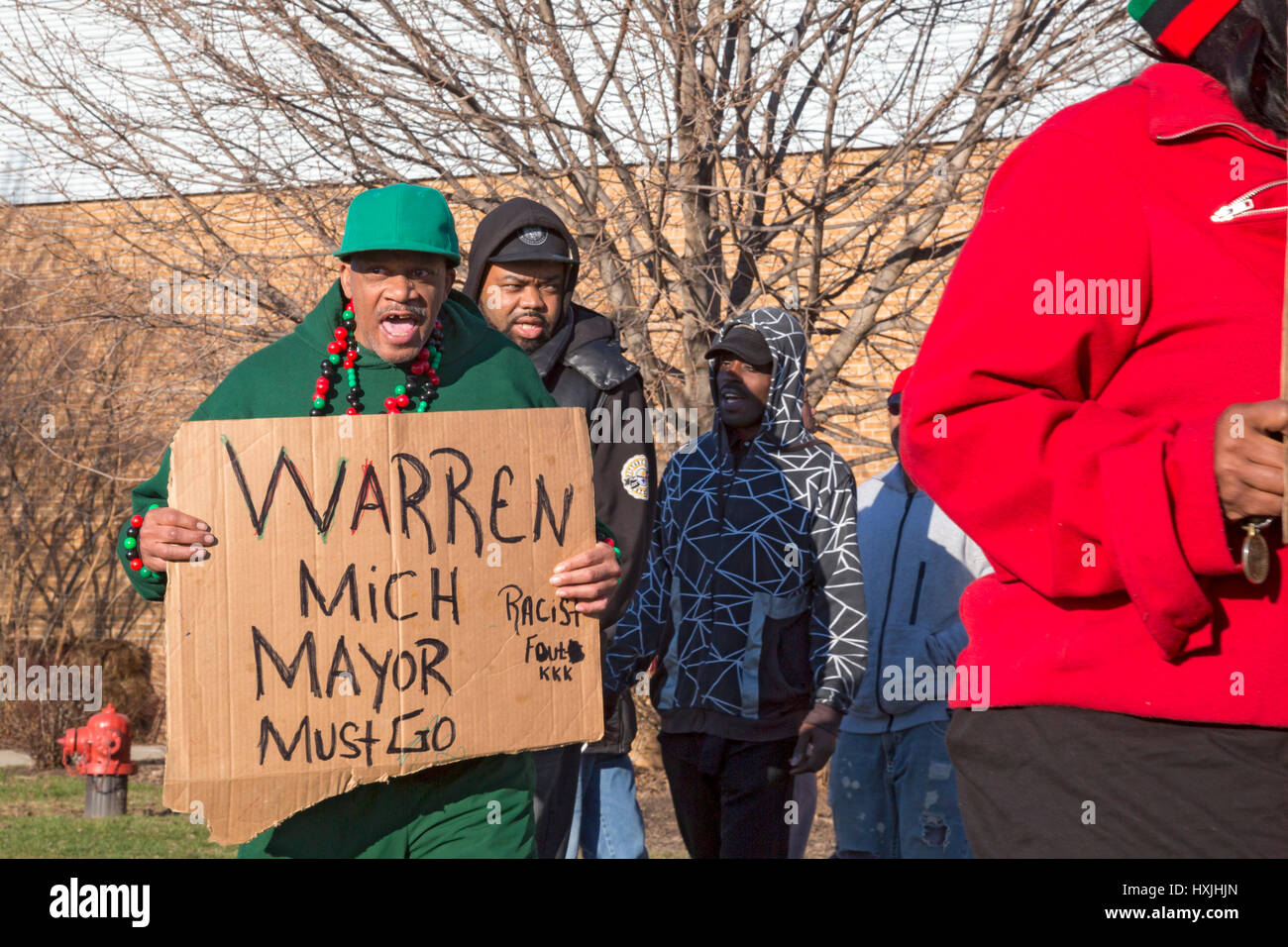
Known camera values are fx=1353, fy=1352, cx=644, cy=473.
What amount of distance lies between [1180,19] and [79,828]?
9488 mm

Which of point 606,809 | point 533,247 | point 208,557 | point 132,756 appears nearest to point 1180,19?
point 208,557

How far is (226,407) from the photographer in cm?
318

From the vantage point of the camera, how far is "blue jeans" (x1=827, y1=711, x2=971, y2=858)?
17.9ft

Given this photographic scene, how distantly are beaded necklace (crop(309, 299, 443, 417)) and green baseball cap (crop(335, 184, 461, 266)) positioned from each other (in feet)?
0.65

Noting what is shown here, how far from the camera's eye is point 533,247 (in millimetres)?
4914

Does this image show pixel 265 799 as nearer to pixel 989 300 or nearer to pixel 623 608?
pixel 623 608

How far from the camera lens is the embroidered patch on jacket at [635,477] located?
14.9ft

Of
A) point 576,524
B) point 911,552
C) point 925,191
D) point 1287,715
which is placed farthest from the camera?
point 925,191

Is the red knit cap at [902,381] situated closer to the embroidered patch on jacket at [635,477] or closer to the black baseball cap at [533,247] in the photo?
the embroidered patch on jacket at [635,477]

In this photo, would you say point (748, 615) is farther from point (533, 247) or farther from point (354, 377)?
point (354, 377)

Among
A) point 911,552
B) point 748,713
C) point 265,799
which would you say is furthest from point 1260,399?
point 911,552

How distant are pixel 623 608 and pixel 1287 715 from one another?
2478 mm

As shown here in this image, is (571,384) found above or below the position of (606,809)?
above

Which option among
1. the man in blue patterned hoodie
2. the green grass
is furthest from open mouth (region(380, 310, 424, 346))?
the green grass
